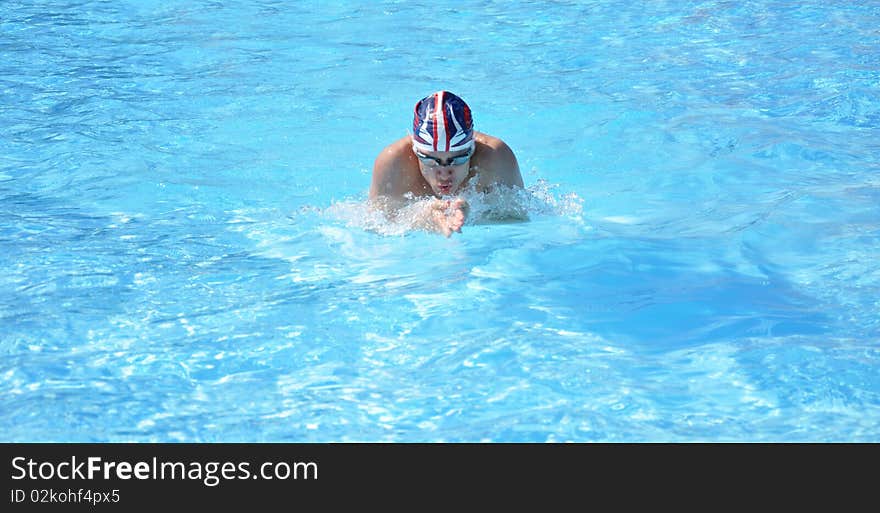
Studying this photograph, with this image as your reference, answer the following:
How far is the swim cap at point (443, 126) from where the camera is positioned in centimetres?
537

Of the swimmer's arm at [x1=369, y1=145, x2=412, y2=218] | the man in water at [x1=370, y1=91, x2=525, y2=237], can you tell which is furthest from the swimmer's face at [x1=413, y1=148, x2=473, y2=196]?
the swimmer's arm at [x1=369, y1=145, x2=412, y2=218]

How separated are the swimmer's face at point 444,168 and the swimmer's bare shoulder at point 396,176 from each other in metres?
0.06

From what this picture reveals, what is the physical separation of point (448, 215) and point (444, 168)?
42cm

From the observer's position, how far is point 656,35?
34.5 feet

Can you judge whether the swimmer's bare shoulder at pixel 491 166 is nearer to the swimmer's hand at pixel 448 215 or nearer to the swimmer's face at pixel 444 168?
the swimmer's face at pixel 444 168

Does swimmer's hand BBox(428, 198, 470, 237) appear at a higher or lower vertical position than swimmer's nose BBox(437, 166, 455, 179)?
lower

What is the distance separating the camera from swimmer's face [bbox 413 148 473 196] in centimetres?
548

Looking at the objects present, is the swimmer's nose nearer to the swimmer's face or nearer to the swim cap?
the swimmer's face

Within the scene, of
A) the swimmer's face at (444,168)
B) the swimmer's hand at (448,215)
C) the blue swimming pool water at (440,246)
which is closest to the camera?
the blue swimming pool water at (440,246)

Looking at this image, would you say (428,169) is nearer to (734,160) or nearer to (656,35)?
(734,160)

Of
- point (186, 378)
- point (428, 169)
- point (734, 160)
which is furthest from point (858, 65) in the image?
point (186, 378)

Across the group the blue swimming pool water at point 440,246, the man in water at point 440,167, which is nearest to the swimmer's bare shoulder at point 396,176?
the man in water at point 440,167
